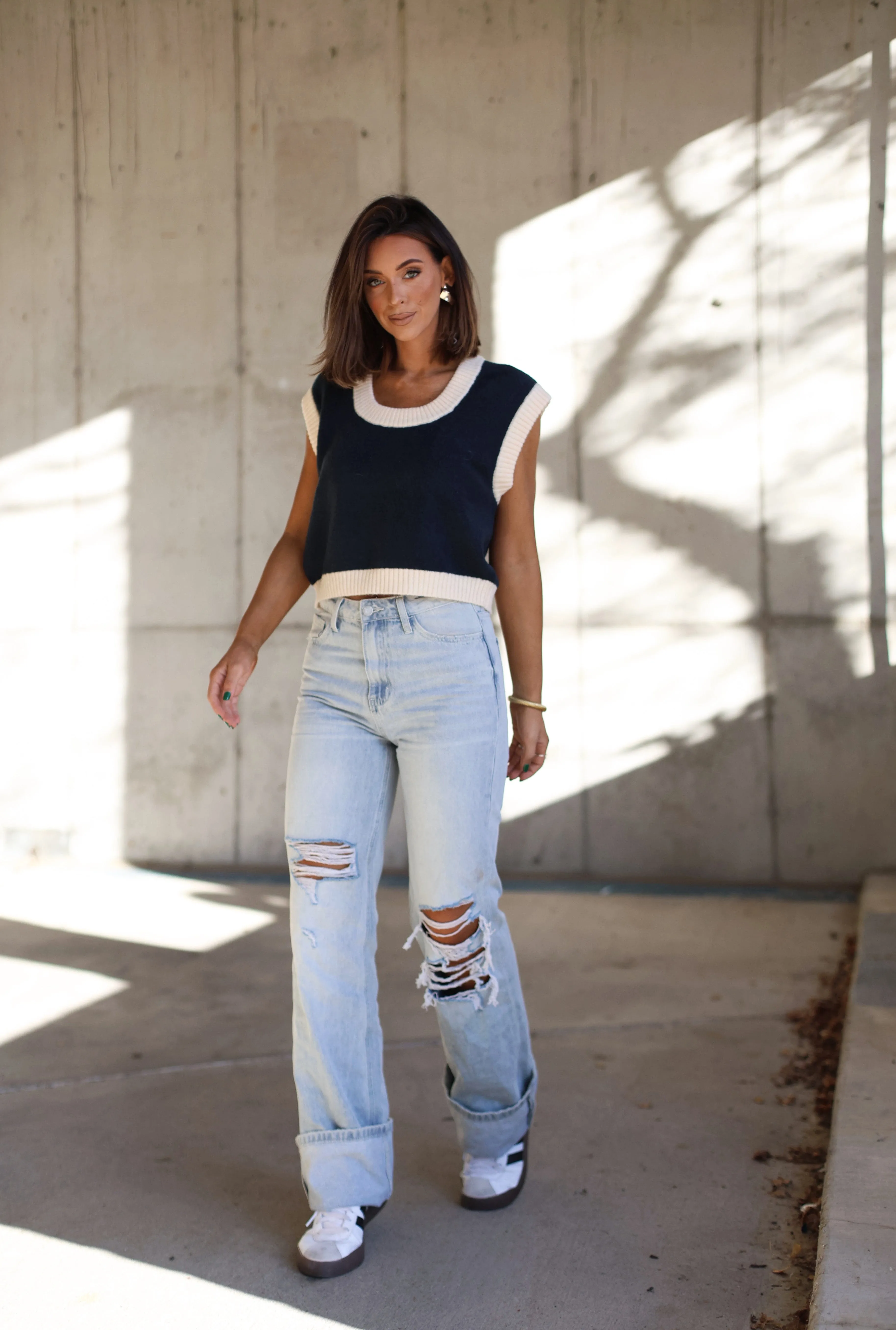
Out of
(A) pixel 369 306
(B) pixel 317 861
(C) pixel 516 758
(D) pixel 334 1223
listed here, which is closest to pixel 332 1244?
(D) pixel 334 1223

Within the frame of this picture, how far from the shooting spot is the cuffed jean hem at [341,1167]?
1.81 metres

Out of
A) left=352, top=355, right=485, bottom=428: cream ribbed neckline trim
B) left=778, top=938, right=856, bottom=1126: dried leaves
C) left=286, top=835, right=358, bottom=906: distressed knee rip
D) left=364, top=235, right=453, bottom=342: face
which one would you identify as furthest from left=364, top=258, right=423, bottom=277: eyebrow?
left=778, top=938, right=856, bottom=1126: dried leaves

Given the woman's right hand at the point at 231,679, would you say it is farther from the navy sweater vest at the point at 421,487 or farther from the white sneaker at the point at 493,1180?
the white sneaker at the point at 493,1180

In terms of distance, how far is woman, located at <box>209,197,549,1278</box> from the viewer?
1816 millimetres

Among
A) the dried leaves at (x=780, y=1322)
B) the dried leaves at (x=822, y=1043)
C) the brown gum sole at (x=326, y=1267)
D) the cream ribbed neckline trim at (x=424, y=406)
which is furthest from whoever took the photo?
the dried leaves at (x=822, y=1043)

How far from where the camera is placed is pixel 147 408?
5.08 meters

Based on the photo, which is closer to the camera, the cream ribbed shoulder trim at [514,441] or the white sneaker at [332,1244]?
the white sneaker at [332,1244]

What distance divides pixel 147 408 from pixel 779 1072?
147 inches

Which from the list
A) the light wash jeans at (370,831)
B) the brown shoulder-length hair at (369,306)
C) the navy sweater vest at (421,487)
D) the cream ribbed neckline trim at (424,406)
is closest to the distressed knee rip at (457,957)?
the light wash jeans at (370,831)

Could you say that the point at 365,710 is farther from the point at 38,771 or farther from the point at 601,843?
the point at 38,771

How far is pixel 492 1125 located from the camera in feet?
6.53

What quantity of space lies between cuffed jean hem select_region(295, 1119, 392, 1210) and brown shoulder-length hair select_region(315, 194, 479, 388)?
1.19 m

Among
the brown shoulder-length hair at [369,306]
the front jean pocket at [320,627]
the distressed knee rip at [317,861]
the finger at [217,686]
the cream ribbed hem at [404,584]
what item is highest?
the brown shoulder-length hair at [369,306]

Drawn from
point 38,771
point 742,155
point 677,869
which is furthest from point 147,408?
point 677,869
